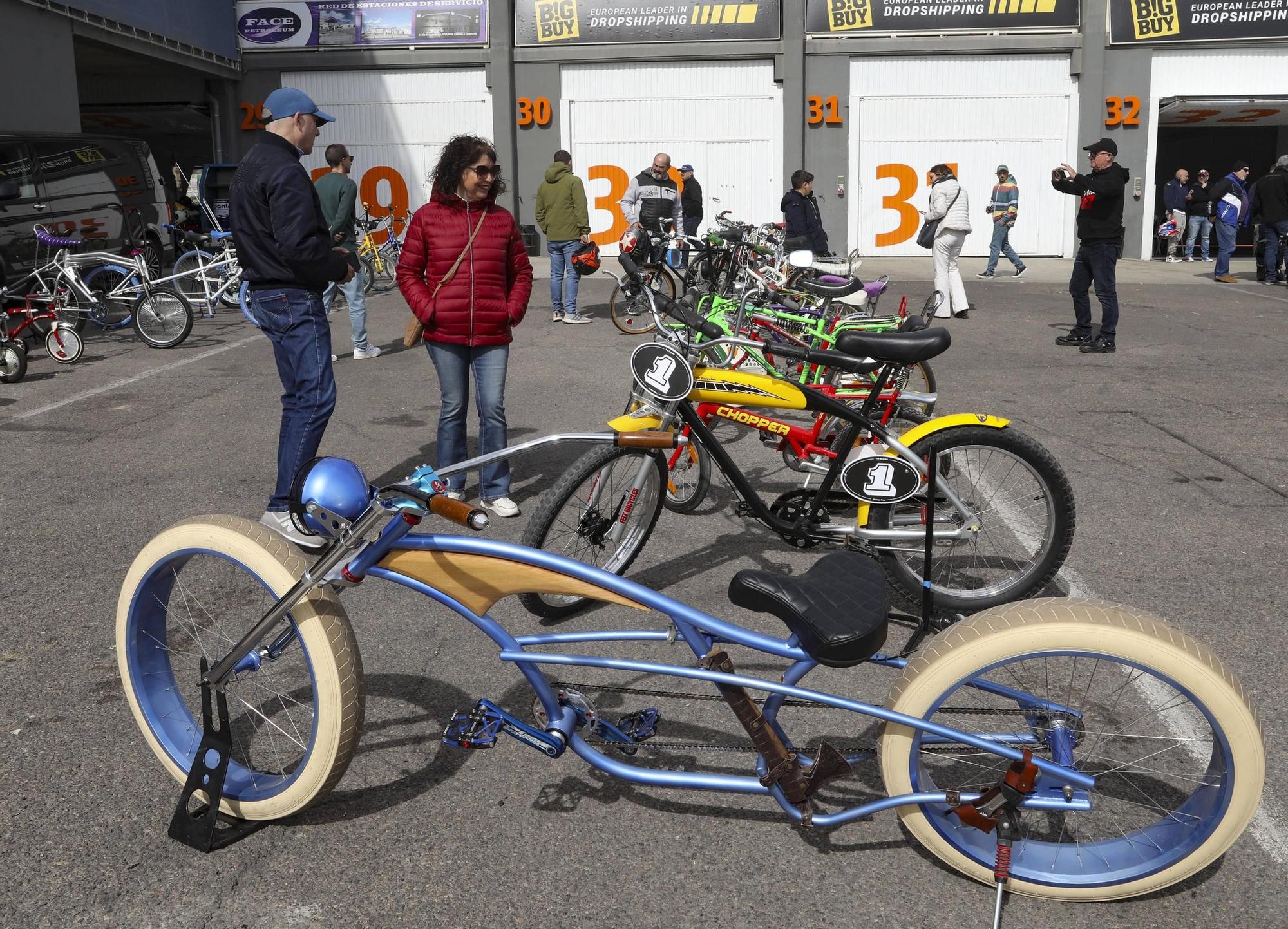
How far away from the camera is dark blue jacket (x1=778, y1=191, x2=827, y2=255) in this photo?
49.9 feet

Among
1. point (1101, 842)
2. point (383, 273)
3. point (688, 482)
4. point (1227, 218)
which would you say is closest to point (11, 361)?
point (688, 482)

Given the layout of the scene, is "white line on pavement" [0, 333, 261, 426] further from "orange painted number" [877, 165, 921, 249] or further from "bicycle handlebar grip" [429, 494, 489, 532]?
"orange painted number" [877, 165, 921, 249]

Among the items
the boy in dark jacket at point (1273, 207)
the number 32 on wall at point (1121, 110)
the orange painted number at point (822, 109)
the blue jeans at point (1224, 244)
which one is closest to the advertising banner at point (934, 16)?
the orange painted number at point (822, 109)

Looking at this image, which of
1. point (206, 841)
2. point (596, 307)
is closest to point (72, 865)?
point (206, 841)

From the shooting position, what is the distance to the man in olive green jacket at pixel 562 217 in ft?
42.4

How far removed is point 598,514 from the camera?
471 centimetres

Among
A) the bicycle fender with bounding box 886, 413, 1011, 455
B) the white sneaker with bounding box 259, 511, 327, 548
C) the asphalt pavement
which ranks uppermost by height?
the bicycle fender with bounding box 886, 413, 1011, 455

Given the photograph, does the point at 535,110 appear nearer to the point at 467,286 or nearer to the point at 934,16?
the point at 934,16

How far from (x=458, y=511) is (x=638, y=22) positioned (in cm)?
2303

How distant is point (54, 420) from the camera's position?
850 cm

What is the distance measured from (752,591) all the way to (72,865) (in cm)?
186

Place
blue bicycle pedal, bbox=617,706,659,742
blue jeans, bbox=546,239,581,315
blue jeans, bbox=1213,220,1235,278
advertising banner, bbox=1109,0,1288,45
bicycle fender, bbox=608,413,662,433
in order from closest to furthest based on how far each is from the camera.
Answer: blue bicycle pedal, bbox=617,706,659,742 → bicycle fender, bbox=608,413,662,433 → blue jeans, bbox=546,239,581,315 → blue jeans, bbox=1213,220,1235,278 → advertising banner, bbox=1109,0,1288,45

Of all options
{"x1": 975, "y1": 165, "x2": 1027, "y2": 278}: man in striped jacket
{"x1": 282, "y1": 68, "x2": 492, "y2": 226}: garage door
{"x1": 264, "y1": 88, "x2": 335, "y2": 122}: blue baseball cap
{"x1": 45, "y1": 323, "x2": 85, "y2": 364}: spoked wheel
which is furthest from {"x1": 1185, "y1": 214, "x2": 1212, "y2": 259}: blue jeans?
{"x1": 264, "y1": 88, "x2": 335, "y2": 122}: blue baseball cap

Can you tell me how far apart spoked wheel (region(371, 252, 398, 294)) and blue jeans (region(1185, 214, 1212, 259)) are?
16.2m
